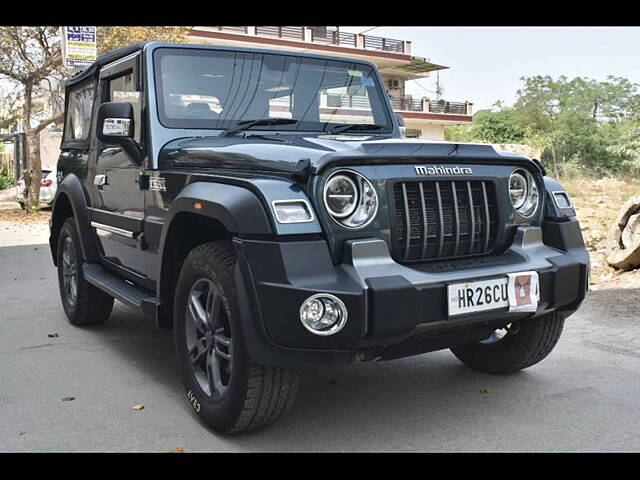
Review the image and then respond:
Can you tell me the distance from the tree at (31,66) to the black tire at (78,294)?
1142cm

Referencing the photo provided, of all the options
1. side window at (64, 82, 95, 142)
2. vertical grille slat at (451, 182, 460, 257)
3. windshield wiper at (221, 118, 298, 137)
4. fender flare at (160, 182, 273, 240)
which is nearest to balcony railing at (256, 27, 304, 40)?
side window at (64, 82, 95, 142)

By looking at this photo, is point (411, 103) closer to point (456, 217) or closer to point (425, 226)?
point (456, 217)

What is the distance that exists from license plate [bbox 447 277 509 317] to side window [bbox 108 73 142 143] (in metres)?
2.23

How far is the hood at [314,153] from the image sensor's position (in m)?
3.14

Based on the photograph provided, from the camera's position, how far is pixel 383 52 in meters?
37.1

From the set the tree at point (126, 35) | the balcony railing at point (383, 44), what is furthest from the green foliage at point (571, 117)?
the tree at point (126, 35)

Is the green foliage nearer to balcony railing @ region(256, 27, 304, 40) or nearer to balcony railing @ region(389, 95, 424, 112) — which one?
balcony railing @ region(389, 95, 424, 112)

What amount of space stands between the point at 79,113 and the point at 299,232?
3.60m

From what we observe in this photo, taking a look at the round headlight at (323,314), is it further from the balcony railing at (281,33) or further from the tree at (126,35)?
the balcony railing at (281,33)

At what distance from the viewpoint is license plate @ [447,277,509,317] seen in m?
3.11

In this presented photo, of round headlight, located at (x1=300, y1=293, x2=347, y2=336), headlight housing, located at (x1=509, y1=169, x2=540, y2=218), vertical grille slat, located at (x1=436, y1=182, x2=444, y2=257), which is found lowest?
round headlight, located at (x1=300, y1=293, x2=347, y2=336)

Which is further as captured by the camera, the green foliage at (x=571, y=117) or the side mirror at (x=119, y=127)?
the green foliage at (x=571, y=117)
